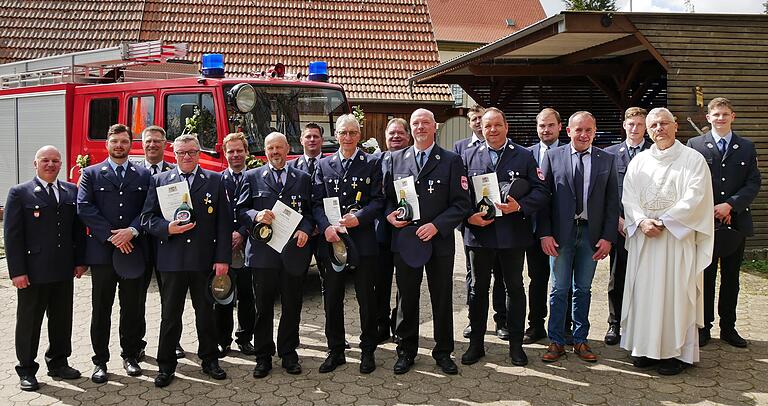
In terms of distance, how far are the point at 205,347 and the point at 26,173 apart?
6.25 meters

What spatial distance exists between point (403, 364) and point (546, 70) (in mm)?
8655

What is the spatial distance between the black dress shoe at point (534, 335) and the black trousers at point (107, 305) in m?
3.09

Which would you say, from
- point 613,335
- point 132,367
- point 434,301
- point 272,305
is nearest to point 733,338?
point 613,335

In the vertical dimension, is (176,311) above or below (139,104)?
below

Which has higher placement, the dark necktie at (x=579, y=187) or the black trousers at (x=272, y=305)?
the dark necktie at (x=579, y=187)

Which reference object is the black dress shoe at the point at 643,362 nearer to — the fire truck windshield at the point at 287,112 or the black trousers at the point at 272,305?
the black trousers at the point at 272,305

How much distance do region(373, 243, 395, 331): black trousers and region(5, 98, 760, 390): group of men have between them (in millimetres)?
147

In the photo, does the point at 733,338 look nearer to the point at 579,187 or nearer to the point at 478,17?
the point at 579,187

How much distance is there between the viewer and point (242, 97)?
7.56 meters

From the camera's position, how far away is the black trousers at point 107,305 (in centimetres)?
521

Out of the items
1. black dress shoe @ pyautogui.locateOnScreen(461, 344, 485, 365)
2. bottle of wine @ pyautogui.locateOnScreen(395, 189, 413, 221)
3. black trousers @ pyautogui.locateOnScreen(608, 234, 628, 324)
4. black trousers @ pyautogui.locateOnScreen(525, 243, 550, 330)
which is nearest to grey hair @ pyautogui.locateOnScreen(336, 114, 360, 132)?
bottle of wine @ pyautogui.locateOnScreen(395, 189, 413, 221)

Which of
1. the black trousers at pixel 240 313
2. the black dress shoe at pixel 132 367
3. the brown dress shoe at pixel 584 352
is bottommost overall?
the black dress shoe at pixel 132 367

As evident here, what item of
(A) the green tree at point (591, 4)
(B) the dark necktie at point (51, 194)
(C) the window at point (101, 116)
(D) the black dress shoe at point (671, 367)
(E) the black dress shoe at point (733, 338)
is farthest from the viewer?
(A) the green tree at point (591, 4)

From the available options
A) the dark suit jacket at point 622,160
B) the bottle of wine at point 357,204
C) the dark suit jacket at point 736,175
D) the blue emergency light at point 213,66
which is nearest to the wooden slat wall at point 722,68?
the dark suit jacket at point 736,175
